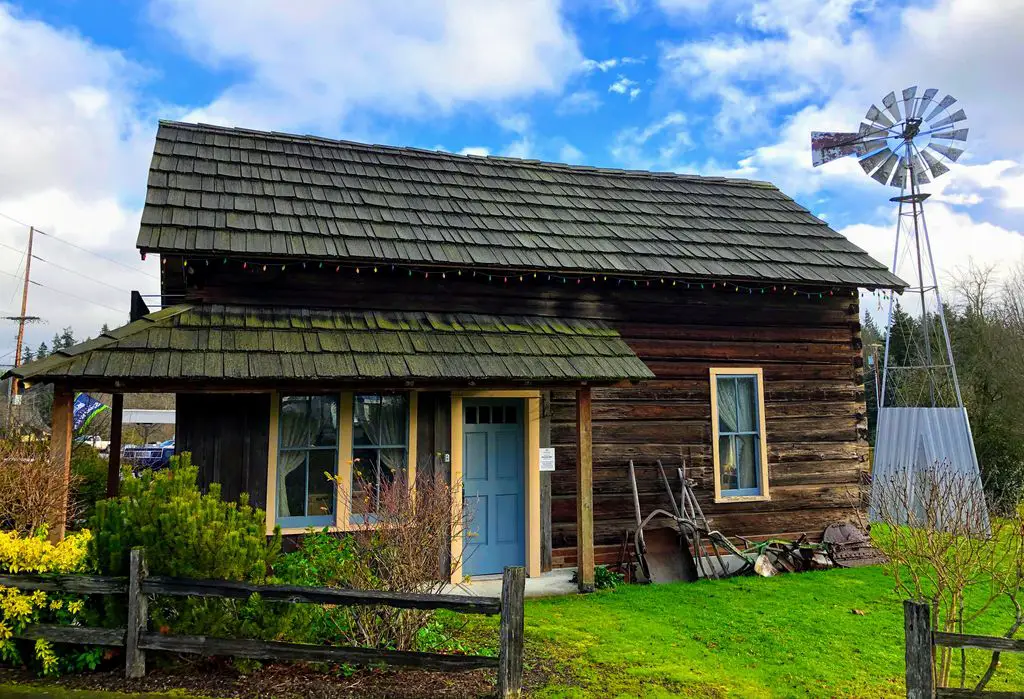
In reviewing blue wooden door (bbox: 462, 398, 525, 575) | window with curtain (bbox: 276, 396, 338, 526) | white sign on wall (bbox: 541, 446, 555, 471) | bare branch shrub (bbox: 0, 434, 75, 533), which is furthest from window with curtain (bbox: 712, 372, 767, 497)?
bare branch shrub (bbox: 0, 434, 75, 533)

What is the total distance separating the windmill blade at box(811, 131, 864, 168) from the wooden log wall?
512 cm

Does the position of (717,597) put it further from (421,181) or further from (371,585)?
(421,181)

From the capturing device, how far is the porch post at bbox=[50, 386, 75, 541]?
6355 millimetres

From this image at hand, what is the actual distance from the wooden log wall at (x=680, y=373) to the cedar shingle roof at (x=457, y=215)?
42cm

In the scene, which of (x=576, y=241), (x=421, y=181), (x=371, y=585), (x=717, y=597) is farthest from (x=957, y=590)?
(x=421, y=181)

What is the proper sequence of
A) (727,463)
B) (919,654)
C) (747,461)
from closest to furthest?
(919,654) < (727,463) < (747,461)

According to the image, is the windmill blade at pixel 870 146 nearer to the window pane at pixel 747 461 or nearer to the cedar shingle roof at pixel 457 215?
the cedar shingle roof at pixel 457 215

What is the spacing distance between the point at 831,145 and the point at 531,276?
9.51 meters

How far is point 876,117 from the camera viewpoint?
15.2 metres

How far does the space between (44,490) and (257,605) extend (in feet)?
9.84

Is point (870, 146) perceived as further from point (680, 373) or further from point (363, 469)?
point (363, 469)

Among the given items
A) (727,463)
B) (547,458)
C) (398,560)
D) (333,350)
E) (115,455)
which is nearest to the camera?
(398,560)

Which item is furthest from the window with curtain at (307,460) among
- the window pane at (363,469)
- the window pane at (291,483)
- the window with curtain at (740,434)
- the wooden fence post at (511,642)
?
the window with curtain at (740,434)

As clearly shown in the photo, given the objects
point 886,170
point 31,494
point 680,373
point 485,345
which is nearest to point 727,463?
point 680,373
